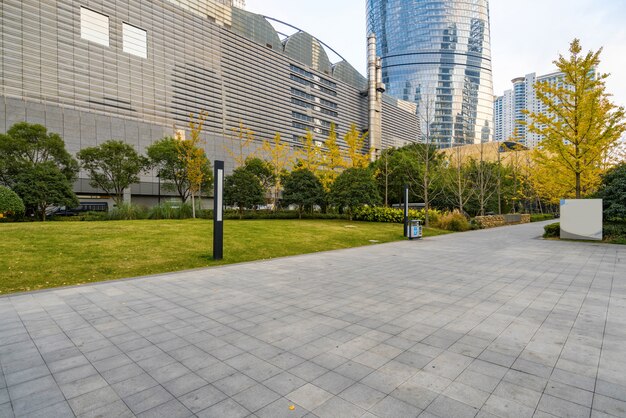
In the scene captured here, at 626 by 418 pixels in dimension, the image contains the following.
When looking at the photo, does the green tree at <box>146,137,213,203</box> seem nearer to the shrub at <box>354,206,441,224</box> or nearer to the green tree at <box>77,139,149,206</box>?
the green tree at <box>77,139,149,206</box>

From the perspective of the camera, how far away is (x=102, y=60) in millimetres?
46031

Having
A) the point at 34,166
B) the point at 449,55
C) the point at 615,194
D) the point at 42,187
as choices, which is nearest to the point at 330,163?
the point at 615,194

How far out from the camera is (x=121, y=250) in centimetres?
1077

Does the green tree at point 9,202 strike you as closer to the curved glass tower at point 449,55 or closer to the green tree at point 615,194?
the green tree at point 615,194

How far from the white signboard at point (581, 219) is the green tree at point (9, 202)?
110 ft

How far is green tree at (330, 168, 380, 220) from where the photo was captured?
27047 mm

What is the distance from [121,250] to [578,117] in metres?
22.5

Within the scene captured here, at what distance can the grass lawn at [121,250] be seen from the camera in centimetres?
804

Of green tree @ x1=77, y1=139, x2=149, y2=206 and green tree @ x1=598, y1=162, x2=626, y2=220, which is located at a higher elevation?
green tree @ x1=77, y1=139, x2=149, y2=206

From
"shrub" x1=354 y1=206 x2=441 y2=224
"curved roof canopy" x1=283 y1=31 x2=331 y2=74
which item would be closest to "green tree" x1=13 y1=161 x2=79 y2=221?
"shrub" x1=354 y1=206 x2=441 y2=224

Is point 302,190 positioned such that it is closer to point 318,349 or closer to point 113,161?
point 113,161

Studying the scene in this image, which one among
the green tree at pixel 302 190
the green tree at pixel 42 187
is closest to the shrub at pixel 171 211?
the green tree at pixel 42 187

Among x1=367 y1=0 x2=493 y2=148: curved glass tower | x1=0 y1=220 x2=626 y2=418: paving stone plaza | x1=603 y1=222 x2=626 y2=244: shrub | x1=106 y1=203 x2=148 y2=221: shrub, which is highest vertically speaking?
x1=367 y1=0 x2=493 y2=148: curved glass tower

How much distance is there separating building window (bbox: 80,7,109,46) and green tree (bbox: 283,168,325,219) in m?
40.9
